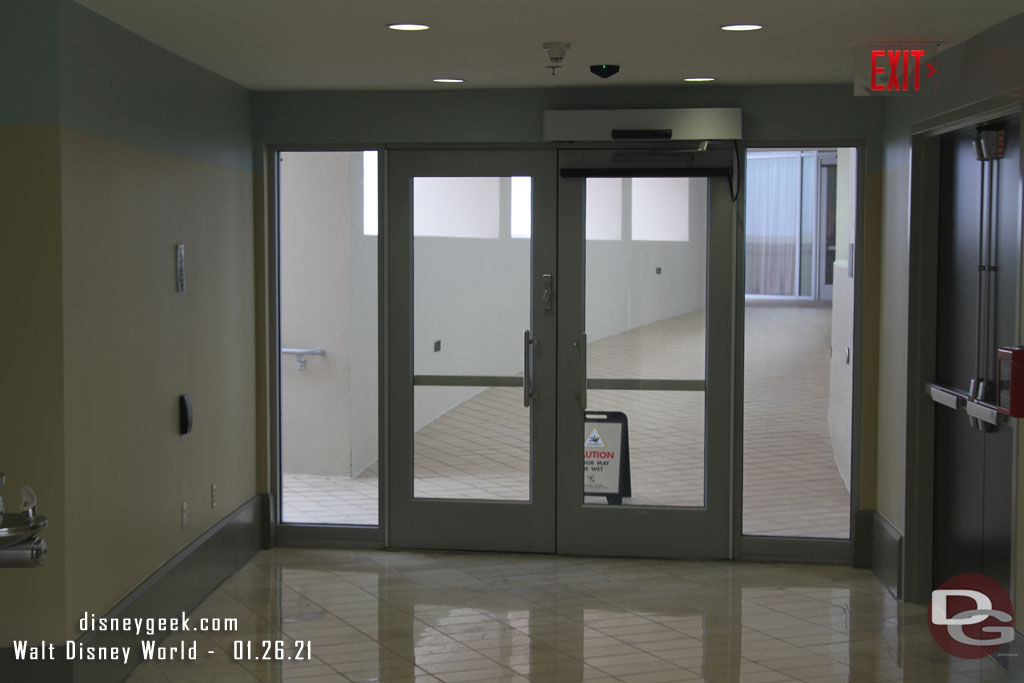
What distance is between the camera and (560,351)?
6.07m

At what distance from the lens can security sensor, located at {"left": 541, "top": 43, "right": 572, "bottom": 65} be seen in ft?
15.2

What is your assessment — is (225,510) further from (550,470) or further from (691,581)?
(691,581)

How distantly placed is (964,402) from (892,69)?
147cm

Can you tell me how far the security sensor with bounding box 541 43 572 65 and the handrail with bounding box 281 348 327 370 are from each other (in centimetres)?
273

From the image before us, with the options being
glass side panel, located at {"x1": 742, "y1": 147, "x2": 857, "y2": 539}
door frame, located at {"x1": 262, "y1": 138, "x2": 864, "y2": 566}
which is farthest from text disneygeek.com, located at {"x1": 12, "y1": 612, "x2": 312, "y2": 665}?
glass side panel, located at {"x1": 742, "y1": 147, "x2": 857, "y2": 539}

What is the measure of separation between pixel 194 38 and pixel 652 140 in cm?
243

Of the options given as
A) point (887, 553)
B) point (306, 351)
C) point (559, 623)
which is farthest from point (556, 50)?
point (887, 553)

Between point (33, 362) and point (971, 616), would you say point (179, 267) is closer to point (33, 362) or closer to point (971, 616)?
point (33, 362)

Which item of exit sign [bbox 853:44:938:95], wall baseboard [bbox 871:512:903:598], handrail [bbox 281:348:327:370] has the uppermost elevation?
exit sign [bbox 853:44:938:95]

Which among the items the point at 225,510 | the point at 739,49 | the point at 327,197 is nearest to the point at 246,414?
the point at 225,510

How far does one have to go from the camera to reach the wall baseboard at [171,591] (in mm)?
3855

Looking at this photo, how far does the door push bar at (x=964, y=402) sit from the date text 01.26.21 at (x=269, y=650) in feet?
9.63

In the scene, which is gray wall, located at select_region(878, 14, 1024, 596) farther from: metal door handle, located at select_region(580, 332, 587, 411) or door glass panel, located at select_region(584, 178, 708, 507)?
metal door handle, located at select_region(580, 332, 587, 411)

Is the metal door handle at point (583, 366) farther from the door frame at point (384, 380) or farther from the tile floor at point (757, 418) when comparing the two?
the door frame at point (384, 380)
